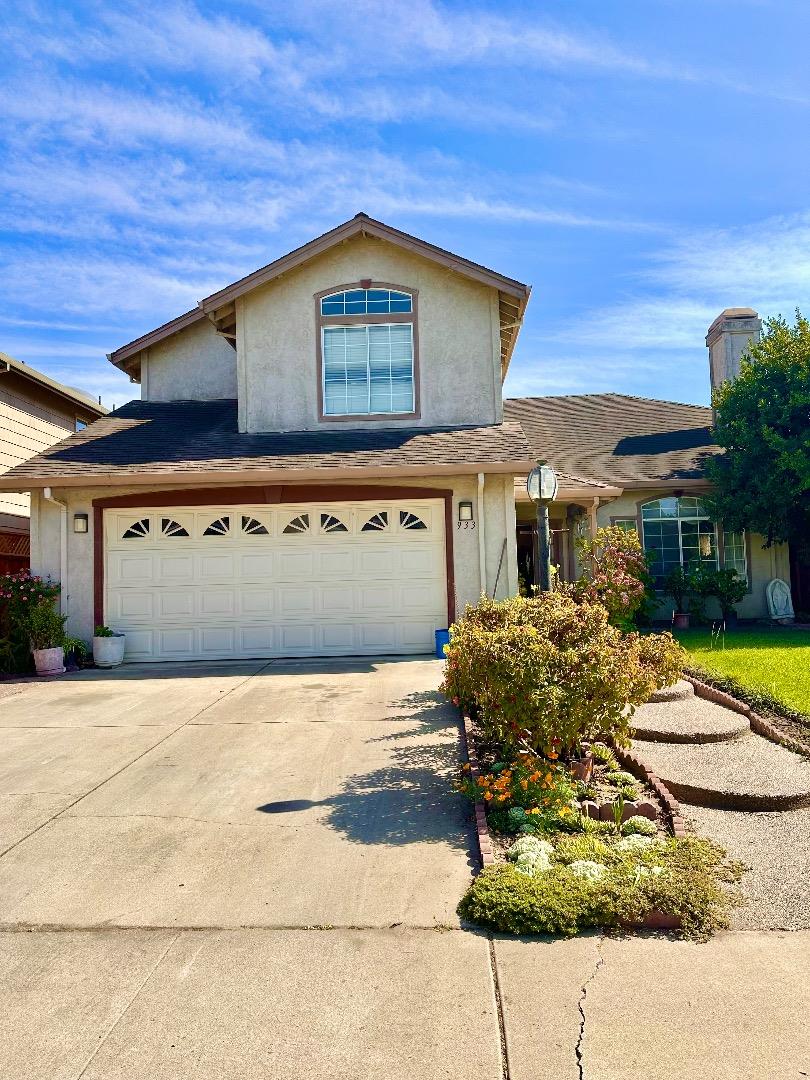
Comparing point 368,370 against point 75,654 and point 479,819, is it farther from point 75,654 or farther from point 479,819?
point 479,819

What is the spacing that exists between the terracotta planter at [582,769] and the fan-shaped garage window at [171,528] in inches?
328

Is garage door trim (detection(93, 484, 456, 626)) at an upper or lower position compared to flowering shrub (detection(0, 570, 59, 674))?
upper

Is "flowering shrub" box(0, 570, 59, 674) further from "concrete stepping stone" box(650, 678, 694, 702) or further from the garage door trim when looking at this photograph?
"concrete stepping stone" box(650, 678, 694, 702)

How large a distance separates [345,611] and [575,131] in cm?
706

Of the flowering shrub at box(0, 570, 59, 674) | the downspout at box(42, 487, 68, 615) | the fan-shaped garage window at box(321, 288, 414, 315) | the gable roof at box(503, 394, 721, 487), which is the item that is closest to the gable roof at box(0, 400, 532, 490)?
the downspout at box(42, 487, 68, 615)

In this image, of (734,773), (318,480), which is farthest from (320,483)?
(734,773)

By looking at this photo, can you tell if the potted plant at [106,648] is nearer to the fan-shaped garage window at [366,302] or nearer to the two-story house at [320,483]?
the two-story house at [320,483]

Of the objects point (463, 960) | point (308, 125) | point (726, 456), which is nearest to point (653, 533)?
point (726, 456)

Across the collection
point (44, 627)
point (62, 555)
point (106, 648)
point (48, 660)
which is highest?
point (62, 555)

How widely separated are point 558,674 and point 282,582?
7689mm

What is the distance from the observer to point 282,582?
12.2 meters

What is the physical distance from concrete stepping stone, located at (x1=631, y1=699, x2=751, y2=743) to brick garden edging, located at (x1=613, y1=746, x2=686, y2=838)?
587 millimetres

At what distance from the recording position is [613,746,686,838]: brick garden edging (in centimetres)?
468

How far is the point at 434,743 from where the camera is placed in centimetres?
672
